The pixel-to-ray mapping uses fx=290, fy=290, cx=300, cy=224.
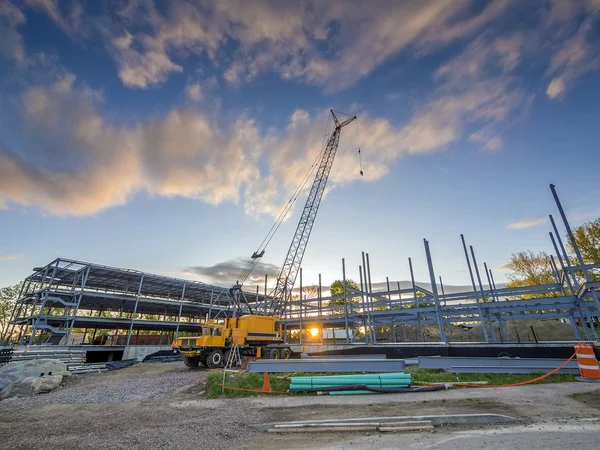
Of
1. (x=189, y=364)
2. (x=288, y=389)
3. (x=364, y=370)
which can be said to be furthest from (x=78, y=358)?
(x=364, y=370)

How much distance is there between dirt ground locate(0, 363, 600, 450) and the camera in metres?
5.94

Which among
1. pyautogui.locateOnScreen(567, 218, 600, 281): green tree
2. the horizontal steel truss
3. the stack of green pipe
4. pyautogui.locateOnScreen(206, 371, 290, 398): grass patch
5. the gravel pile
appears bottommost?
the gravel pile

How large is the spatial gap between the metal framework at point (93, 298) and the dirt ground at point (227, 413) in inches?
845

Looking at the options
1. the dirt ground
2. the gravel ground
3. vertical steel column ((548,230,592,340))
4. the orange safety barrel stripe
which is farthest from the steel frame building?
the gravel ground

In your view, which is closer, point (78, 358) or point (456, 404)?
point (456, 404)

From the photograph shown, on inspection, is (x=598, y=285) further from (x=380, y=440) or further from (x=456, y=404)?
(x=380, y=440)

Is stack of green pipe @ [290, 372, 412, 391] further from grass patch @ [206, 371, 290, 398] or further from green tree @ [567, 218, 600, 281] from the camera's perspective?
green tree @ [567, 218, 600, 281]

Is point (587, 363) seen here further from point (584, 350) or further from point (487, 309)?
point (487, 309)

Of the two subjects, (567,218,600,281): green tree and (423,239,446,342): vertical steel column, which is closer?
(423,239,446,342): vertical steel column

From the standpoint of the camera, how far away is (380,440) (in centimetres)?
547

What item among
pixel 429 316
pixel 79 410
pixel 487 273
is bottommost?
pixel 79 410

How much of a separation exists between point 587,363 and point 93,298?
139 ft

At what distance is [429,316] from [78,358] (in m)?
27.1

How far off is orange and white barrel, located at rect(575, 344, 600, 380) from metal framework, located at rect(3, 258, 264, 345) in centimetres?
2821
